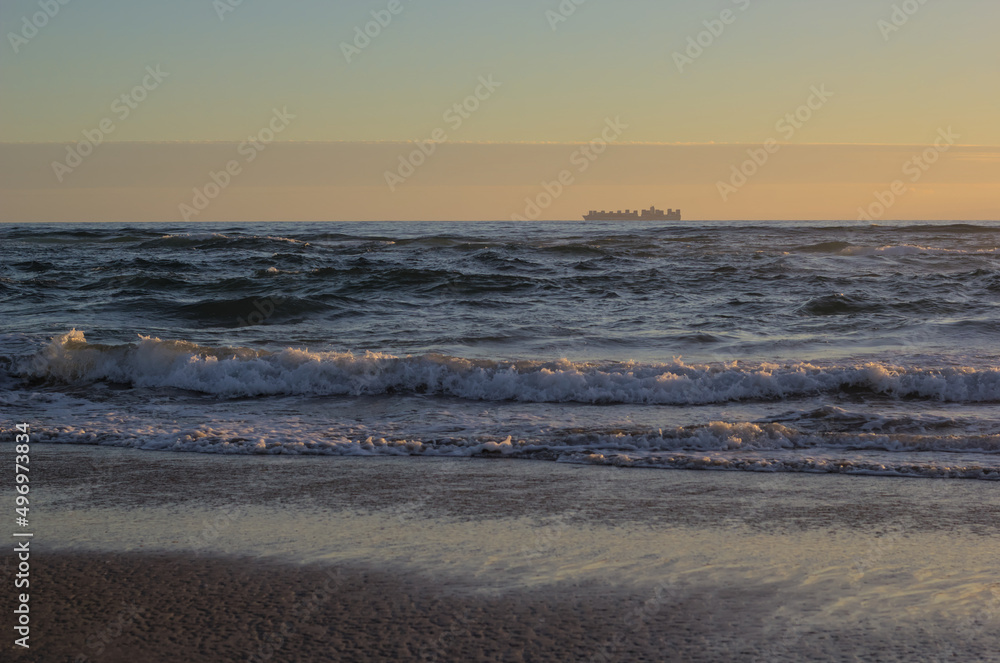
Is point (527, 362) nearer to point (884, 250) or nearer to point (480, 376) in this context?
point (480, 376)

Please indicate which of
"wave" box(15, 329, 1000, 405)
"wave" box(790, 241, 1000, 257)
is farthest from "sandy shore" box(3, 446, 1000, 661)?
"wave" box(790, 241, 1000, 257)

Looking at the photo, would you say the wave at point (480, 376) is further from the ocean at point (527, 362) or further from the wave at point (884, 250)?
the wave at point (884, 250)

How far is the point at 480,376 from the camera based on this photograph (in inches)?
350

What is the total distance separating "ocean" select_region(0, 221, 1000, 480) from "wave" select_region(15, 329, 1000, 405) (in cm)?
3

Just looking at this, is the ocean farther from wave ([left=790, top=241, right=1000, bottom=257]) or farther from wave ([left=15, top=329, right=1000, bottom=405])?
wave ([left=790, top=241, right=1000, bottom=257])

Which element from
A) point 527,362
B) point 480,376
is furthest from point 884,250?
point 480,376

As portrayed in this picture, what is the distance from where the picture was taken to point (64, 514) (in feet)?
14.8

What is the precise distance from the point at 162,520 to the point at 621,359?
6.71m

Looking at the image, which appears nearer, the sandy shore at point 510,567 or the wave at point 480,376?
the sandy shore at point 510,567

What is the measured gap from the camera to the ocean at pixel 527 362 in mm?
6398

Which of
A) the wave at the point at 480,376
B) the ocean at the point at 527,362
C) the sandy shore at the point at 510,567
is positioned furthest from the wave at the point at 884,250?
the sandy shore at the point at 510,567

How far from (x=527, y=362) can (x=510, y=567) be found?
5762 millimetres

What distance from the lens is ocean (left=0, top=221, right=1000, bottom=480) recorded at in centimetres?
640

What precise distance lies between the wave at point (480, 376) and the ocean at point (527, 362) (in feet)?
0.09
